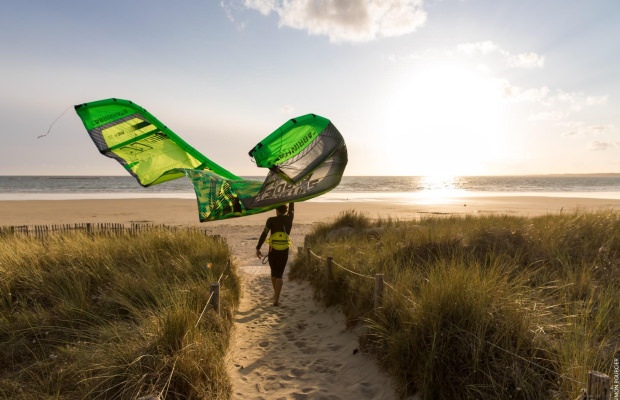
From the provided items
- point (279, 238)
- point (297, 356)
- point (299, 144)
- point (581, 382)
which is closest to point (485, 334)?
point (581, 382)

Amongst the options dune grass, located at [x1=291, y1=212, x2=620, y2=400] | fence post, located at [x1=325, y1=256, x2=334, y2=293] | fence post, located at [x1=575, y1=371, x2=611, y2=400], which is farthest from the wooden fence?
fence post, located at [x1=575, y1=371, x2=611, y2=400]

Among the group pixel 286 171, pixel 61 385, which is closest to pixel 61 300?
pixel 61 385

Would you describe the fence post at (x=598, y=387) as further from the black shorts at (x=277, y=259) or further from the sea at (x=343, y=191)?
the sea at (x=343, y=191)

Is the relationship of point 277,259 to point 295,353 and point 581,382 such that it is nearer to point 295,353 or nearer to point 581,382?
point 295,353

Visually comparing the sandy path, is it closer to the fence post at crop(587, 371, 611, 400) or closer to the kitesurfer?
the kitesurfer

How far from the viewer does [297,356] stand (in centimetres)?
496

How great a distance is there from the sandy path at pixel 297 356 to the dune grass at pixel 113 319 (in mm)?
406

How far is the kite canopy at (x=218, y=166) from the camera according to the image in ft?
12.8

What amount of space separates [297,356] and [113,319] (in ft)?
9.28

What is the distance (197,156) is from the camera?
5105 mm

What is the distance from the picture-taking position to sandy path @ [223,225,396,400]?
4051mm

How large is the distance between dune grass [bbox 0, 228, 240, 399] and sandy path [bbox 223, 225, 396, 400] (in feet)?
1.33

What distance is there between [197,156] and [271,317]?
11.5ft

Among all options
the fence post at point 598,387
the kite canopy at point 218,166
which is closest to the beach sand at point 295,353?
the fence post at point 598,387
